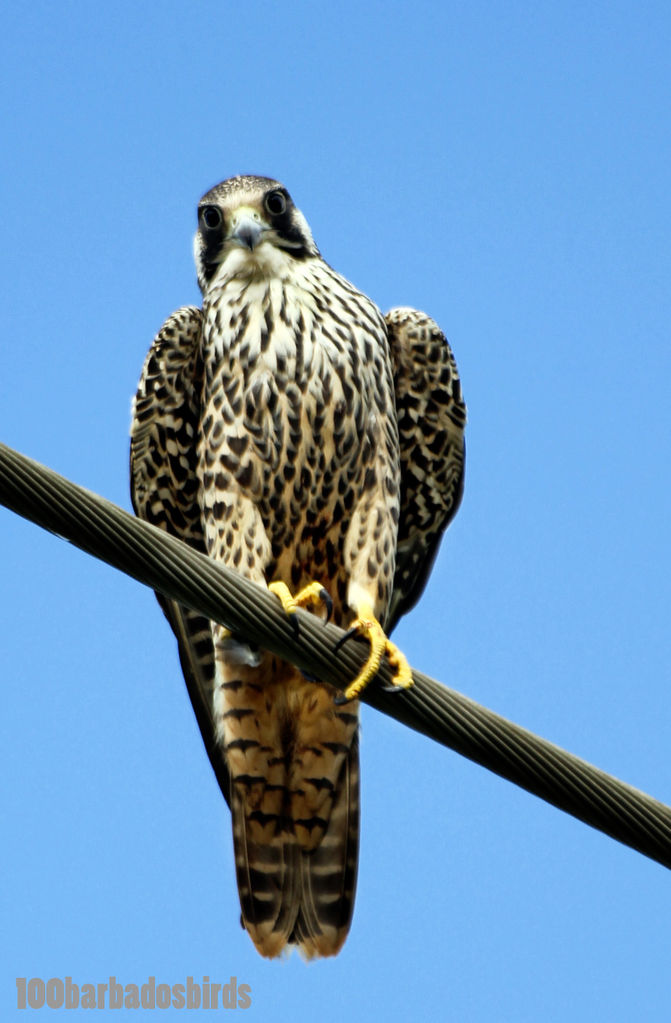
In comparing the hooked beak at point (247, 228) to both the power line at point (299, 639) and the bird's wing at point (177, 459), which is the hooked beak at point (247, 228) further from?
the power line at point (299, 639)

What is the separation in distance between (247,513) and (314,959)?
1.56m

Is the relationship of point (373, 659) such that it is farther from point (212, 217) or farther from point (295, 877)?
point (212, 217)

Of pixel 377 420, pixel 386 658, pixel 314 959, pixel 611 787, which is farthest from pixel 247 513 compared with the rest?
pixel 611 787

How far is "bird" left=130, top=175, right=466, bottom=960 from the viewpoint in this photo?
468 cm

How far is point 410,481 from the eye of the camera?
17.7 ft

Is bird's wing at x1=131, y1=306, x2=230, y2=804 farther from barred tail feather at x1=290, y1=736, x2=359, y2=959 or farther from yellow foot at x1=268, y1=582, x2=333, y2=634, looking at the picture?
yellow foot at x1=268, y1=582, x2=333, y2=634

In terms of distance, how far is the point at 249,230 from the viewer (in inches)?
196

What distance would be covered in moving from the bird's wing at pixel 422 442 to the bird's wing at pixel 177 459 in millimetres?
792

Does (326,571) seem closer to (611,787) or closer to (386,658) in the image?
(386,658)

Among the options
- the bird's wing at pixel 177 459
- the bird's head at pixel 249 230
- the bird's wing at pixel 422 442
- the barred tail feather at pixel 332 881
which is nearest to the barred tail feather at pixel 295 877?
the barred tail feather at pixel 332 881

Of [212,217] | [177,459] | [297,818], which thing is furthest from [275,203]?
[297,818]

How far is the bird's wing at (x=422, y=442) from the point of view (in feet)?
17.1

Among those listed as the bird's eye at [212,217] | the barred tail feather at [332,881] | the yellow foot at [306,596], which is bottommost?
the barred tail feather at [332,881]

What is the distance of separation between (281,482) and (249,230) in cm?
98
